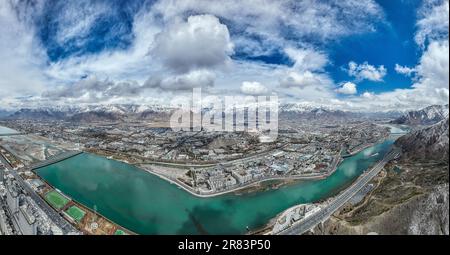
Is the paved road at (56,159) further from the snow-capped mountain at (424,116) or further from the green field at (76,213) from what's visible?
the snow-capped mountain at (424,116)

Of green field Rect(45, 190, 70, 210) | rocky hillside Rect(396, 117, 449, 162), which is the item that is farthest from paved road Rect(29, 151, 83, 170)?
rocky hillside Rect(396, 117, 449, 162)

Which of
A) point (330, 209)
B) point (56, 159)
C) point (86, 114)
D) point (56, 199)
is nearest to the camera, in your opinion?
point (330, 209)

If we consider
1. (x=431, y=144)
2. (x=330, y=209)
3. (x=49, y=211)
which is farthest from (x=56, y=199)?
(x=431, y=144)

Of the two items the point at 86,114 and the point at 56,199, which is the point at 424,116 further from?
the point at 86,114
